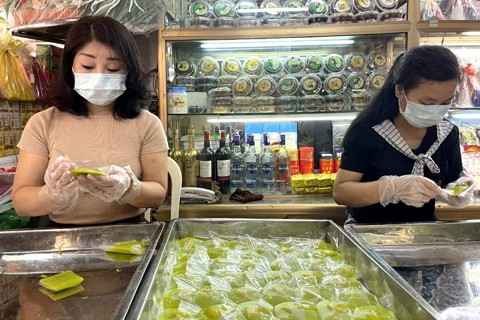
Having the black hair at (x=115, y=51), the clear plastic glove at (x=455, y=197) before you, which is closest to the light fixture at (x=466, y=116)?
the clear plastic glove at (x=455, y=197)

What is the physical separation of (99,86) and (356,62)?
1.89m

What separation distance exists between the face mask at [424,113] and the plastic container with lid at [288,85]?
108cm

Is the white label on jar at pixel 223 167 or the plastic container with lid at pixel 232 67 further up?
the plastic container with lid at pixel 232 67

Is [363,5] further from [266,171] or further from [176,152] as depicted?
[176,152]

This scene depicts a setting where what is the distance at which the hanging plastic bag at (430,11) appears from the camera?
2.66 metres

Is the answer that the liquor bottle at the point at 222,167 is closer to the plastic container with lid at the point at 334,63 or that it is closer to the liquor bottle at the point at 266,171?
the liquor bottle at the point at 266,171

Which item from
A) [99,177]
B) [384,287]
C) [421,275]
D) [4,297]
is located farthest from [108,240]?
[421,275]

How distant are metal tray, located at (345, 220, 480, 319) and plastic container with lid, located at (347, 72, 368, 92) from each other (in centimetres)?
152

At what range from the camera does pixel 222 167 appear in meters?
2.74

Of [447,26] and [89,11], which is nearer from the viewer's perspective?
[89,11]

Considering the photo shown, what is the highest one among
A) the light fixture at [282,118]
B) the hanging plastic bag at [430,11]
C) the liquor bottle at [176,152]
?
the hanging plastic bag at [430,11]

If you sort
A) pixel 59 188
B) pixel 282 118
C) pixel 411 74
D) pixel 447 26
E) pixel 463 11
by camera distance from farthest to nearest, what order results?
pixel 282 118
pixel 463 11
pixel 447 26
pixel 411 74
pixel 59 188

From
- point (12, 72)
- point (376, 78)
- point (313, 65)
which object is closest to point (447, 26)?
point (376, 78)

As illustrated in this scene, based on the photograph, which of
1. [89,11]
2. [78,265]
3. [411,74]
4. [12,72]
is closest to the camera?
[78,265]
